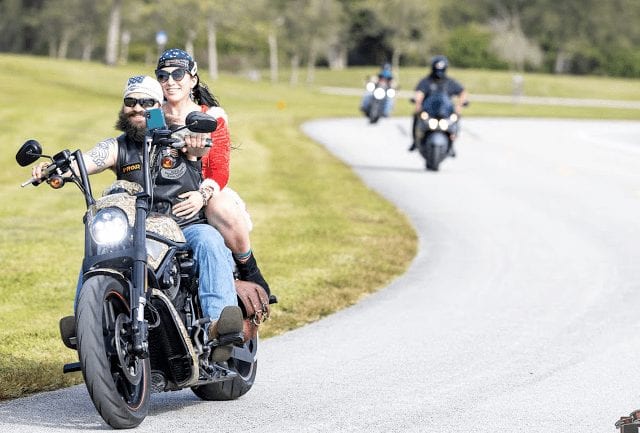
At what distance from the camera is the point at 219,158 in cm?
761

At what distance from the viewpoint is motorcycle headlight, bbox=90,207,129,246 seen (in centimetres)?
638

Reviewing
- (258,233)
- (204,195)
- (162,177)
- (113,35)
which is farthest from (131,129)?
(113,35)

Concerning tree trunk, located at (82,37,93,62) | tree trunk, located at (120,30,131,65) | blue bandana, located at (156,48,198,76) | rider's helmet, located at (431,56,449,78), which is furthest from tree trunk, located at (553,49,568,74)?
blue bandana, located at (156,48,198,76)

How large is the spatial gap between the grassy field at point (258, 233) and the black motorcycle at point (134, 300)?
48.3 inches

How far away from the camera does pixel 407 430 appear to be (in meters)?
6.61

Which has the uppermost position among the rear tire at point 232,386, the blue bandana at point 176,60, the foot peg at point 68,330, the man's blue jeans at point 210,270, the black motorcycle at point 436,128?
the blue bandana at point 176,60

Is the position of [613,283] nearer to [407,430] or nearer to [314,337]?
[314,337]

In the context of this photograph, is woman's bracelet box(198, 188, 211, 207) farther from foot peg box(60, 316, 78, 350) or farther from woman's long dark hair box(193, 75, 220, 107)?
foot peg box(60, 316, 78, 350)

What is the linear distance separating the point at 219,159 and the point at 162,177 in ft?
1.98

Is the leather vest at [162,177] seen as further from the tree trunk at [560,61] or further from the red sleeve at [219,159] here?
the tree trunk at [560,61]

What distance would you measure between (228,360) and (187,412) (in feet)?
1.55

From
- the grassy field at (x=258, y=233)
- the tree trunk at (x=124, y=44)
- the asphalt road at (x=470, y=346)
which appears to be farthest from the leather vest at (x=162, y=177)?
the tree trunk at (x=124, y=44)

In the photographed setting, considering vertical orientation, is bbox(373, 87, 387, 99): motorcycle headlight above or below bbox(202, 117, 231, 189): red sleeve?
below

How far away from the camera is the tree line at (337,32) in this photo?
9056 centimetres
